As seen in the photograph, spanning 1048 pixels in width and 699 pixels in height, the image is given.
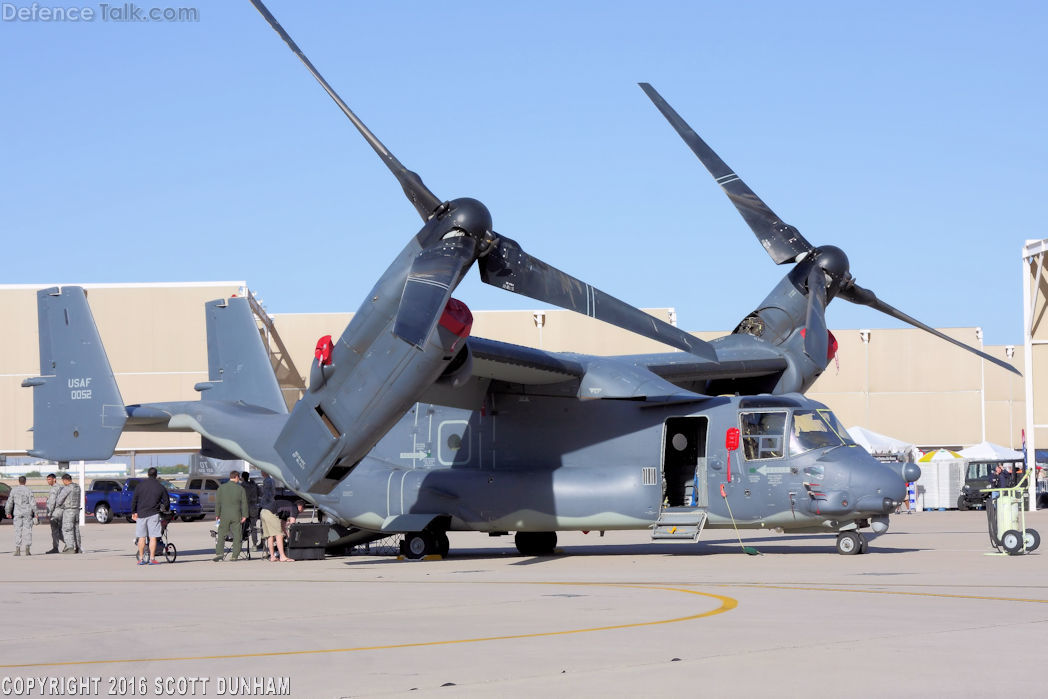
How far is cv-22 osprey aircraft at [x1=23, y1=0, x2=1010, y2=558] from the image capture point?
16078 mm

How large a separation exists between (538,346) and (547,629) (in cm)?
4511

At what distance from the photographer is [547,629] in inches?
376

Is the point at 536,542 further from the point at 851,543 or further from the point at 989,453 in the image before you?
the point at 989,453

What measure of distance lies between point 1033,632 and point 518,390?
39.2 feet

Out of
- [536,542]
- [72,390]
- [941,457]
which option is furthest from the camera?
[941,457]

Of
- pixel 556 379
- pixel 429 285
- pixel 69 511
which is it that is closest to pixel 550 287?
pixel 429 285

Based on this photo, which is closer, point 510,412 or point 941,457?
point 510,412

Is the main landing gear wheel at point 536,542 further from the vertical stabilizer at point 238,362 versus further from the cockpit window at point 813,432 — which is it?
the vertical stabilizer at point 238,362

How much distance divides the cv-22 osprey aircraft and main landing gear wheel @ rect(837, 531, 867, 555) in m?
0.03

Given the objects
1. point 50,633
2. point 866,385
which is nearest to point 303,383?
point 866,385

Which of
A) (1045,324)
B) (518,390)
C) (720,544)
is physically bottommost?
(720,544)

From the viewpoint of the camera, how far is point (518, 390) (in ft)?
65.2

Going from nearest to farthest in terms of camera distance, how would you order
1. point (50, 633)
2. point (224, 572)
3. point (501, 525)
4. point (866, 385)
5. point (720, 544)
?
1. point (50, 633)
2. point (224, 572)
3. point (501, 525)
4. point (720, 544)
5. point (866, 385)

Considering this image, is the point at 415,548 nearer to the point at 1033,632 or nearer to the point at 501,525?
the point at 501,525
